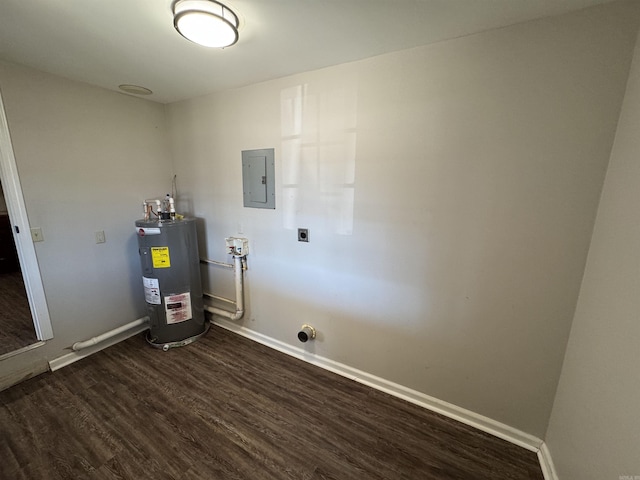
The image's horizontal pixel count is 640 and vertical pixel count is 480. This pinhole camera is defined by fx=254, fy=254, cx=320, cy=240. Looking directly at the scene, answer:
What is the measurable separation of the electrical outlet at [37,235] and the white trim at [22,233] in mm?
23

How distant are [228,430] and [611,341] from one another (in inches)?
79.9

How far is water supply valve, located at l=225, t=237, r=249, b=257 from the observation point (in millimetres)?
2439

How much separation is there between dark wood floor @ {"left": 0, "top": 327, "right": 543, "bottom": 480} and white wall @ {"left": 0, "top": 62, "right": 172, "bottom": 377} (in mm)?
575

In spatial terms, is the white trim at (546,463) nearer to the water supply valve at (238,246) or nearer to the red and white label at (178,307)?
the water supply valve at (238,246)

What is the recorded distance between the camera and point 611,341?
101cm

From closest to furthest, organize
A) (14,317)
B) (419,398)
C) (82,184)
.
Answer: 1. (419,398)
2. (82,184)
3. (14,317)

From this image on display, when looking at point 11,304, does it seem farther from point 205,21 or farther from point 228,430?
point 205,21

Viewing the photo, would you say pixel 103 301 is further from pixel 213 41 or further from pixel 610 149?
pixel 610 149

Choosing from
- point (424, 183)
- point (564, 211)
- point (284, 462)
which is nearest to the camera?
point (564, 211)

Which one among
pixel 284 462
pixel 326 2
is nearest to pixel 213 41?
pixel 326 2

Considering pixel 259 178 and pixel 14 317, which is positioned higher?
pixel 259 178

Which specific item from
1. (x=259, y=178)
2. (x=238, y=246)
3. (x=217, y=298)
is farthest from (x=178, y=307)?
(x=259, y=178)

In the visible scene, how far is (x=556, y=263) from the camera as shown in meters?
1.33

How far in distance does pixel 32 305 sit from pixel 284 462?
2.34m
